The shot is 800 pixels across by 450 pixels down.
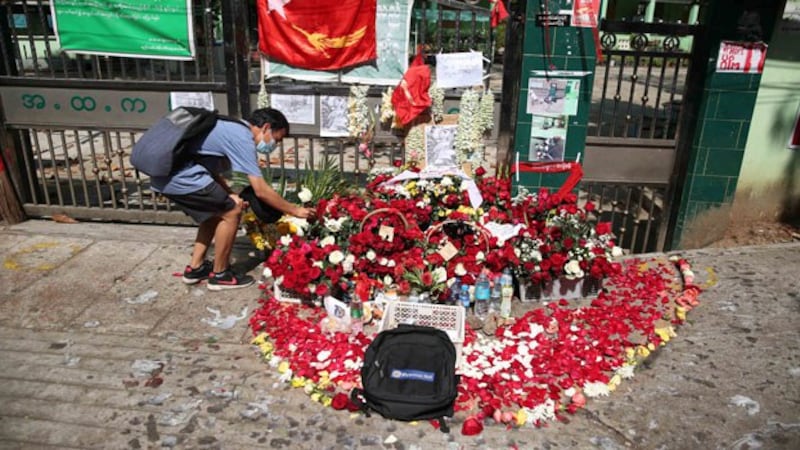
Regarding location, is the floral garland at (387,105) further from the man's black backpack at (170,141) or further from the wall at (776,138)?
the wall at (776,138)

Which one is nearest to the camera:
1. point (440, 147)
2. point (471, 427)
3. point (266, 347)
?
point (471, 427)

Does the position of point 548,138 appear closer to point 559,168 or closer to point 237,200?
point 559,168

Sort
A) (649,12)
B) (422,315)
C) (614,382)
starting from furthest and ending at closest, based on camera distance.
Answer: (649,12) → (422,315) → (614,382)

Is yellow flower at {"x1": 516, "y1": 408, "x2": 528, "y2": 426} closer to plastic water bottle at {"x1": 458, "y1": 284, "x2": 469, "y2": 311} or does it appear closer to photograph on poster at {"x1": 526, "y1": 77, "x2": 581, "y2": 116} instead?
plastic water bottle at {"x1": 458, "y1": 284, "x2": 469, "y2": 311}

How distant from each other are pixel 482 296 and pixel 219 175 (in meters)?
2.24

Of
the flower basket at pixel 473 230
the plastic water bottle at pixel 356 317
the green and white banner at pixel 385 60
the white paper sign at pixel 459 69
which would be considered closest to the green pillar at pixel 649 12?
the white paper sign at pixel 459 69

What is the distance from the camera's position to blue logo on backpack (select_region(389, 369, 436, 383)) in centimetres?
321

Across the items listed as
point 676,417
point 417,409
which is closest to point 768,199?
point 676,417

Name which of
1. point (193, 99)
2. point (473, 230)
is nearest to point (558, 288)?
point (473, 230)

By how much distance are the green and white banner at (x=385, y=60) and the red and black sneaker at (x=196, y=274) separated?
1851 millimetres

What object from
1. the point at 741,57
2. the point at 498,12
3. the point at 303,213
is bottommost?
the point at 303,213

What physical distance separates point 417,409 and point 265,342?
125cm

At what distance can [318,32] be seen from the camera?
16.6 feet

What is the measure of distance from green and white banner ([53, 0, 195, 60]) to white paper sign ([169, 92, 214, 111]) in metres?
0.33
